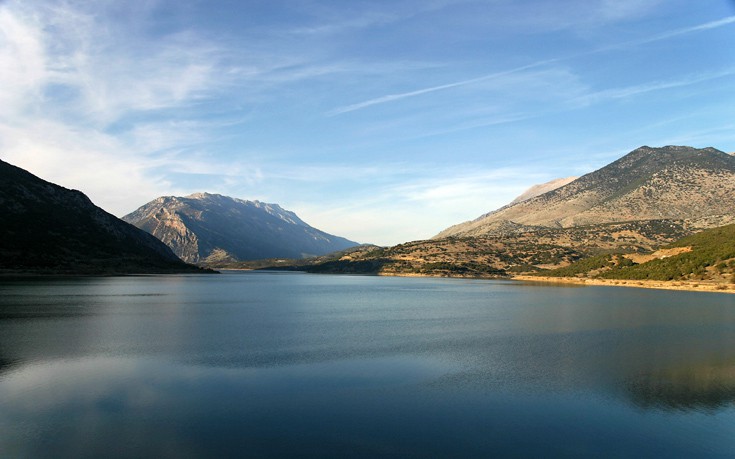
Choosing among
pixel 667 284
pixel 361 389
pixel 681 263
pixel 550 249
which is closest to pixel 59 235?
pixel 361 389

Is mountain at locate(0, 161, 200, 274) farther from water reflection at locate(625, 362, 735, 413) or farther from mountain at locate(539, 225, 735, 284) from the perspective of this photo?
mountain at locate(539, 225, 735, 284)

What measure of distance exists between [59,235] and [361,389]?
150668 millimetres

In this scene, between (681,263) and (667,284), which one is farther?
(681,263)

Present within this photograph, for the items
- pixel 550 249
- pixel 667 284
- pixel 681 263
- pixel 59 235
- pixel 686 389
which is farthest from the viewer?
pixel 550 249

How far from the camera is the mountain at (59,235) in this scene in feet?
409

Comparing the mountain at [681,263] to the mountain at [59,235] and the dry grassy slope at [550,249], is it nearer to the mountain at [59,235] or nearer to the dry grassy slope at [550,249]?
the dry grassy slope at [550,249]

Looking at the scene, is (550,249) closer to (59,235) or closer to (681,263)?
(681,263)

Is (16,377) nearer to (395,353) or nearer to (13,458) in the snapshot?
(13,458)

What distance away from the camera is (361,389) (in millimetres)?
22953

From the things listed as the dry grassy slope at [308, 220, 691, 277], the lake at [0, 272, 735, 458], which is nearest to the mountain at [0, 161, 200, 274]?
the lake at [0, 272, 735, 458]

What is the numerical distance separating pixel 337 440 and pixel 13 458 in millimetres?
10061

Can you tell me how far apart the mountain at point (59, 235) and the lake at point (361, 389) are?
320 ft

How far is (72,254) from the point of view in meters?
139

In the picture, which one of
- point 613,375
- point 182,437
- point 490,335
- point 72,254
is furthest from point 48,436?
point 72,254
